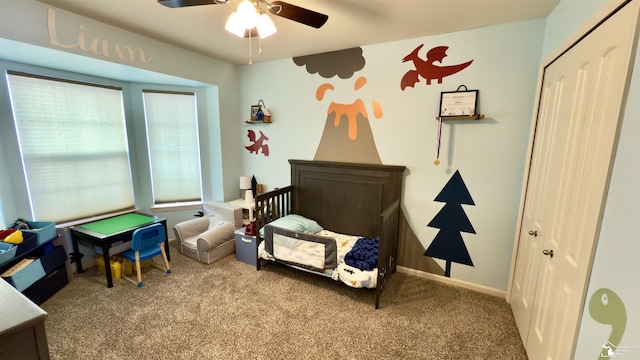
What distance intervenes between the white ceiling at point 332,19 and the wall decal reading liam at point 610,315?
1.92 meters

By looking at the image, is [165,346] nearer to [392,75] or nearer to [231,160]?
[231,160]

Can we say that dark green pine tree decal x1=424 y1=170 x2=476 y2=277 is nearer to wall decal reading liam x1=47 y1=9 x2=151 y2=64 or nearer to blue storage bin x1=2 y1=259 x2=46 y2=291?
wall decal reading liam x1=47 y1=9 x2=151 y2=64

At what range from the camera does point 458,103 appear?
2334mm

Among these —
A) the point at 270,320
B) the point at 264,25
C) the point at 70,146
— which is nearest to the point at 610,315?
the point at 270,320

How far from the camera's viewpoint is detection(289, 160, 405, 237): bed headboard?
9.14ft

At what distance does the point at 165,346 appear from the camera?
1.83 meters

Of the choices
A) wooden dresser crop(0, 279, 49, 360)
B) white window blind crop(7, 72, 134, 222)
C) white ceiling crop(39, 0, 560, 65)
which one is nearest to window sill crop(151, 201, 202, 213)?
white window blind crop(7, 72, 134, 222)

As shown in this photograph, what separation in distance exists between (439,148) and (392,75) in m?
0.90

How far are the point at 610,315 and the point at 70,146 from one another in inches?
172

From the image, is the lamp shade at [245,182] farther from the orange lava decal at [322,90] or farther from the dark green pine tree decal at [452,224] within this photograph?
the dark green pine tree decal at [452,224]

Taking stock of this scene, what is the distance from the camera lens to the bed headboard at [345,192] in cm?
279

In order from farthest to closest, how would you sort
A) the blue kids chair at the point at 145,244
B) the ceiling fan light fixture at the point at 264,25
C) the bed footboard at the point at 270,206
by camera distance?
the bed footboard at the point at 270,206
the blue kids chair at the point at 145,244
the ceiling fan light fixture at the point at 264,25

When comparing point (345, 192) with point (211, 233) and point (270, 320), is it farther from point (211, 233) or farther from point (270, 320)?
point (211, 233)

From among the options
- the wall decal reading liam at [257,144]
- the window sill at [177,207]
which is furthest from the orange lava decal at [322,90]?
the window sill at [177,207]
